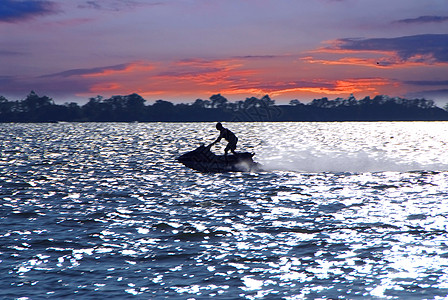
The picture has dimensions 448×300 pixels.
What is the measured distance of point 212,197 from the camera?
25016 millimetres

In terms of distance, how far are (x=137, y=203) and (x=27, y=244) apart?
8.27m

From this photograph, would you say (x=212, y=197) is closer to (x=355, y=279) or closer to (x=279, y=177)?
(x=279, y=177)

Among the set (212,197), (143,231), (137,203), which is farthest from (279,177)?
(143,231)

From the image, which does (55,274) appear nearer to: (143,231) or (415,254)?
(143,231)

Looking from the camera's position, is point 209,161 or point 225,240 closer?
point 225,240

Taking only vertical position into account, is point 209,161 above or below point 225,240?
above

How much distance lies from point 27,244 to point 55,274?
356cm

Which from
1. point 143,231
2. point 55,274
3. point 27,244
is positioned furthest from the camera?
point 143,231

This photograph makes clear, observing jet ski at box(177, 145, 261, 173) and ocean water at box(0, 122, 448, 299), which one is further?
jet ski at box(177, 145, 261, 173)

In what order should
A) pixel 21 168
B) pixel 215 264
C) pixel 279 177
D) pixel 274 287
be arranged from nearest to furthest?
1. pixel 274 287
2. pixel 215 264
3. pixel 279 177
4. pixel 21 168

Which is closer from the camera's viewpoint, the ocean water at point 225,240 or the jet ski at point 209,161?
the ocean water at point 225,240

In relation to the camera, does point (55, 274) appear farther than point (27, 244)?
No

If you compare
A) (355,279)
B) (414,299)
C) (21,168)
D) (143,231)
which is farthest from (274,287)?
(21,168)

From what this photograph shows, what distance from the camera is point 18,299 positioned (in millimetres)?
10742
